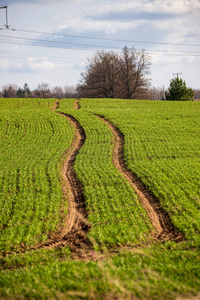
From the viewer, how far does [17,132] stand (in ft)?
140

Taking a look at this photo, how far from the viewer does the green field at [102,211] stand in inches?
285

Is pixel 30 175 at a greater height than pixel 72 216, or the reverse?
pixel 30 175

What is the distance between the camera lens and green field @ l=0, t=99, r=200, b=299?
724cm

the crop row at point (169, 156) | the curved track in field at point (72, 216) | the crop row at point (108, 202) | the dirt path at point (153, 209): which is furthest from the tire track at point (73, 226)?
the crop row at point (169, 156)

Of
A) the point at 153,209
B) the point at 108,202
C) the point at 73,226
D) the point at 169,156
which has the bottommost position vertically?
the point at 73,226

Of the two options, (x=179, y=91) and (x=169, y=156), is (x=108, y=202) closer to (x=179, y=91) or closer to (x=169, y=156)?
(x=169, y=156)

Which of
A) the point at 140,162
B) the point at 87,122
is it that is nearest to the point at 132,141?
the point at 140,162

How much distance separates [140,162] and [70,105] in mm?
43183

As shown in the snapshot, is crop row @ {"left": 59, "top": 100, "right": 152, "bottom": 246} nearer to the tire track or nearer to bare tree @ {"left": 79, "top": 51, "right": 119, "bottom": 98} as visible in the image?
the tire track

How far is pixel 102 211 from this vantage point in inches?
690

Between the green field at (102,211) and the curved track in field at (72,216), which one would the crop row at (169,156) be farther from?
the curved track in field at (72,216)

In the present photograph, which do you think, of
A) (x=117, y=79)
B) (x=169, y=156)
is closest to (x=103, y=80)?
(x=117, y=79)

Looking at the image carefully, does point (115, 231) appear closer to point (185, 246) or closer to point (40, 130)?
point (185, 246)

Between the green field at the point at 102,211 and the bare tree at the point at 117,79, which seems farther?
the bare tree at the point at 117,79
